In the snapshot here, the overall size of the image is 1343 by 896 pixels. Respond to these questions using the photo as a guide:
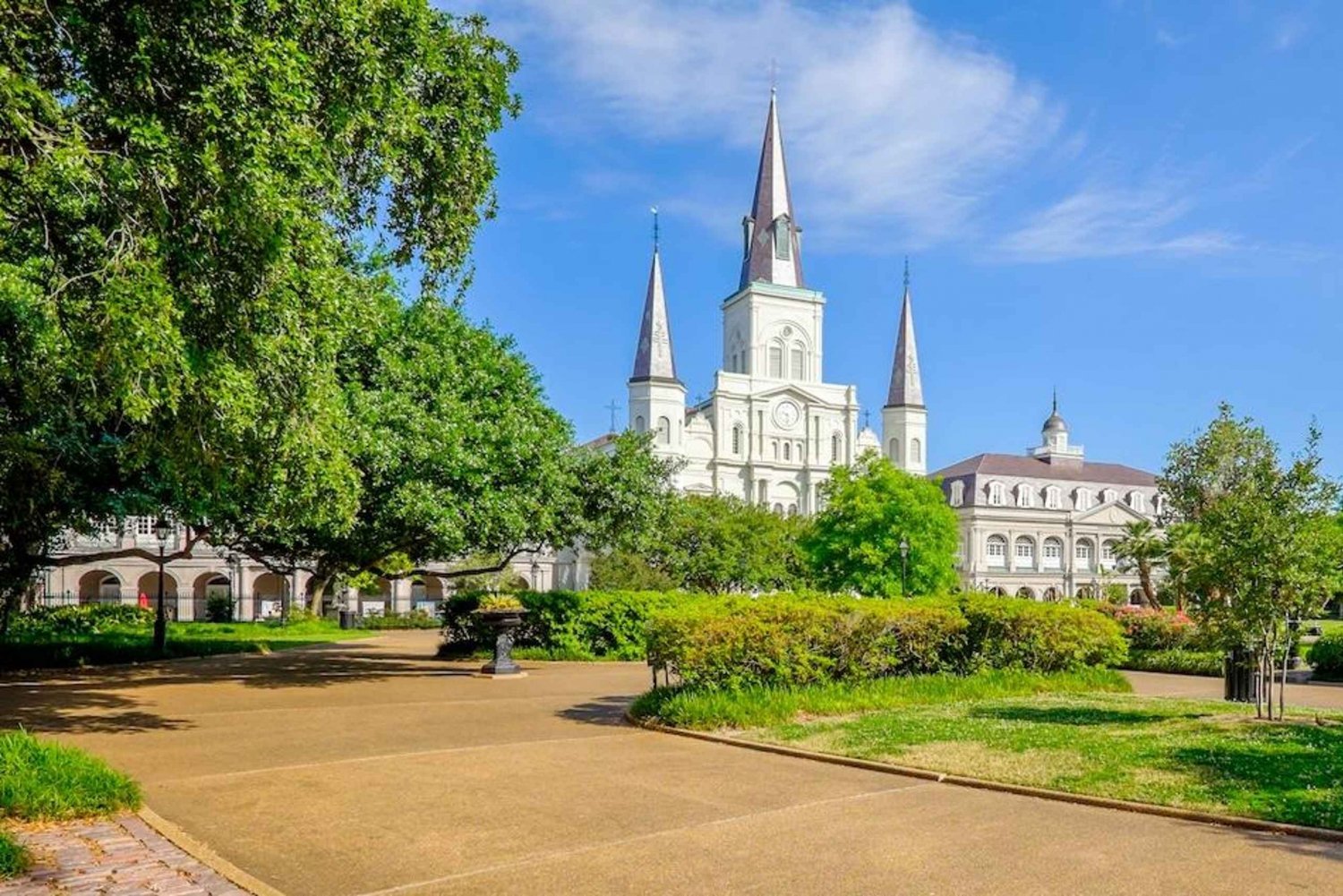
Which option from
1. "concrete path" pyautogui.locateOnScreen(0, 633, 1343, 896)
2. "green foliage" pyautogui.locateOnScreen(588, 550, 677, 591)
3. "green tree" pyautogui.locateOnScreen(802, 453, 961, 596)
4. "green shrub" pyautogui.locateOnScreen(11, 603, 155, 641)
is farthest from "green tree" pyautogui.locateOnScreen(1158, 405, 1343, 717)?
"green tree" pyautogui.locateOnScreen(802, 453, 961, 596)

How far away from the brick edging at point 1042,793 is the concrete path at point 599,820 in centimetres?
14

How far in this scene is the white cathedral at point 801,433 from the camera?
261 feet

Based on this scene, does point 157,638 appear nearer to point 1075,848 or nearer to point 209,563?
point 1075,848

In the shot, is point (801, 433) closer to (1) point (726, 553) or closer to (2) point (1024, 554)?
(2) point (1024, 554)

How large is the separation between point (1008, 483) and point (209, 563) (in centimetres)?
6328

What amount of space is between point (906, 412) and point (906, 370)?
3866mm

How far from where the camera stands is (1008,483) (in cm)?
8606

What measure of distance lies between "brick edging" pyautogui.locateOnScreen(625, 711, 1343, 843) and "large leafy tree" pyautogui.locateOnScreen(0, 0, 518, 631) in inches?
206

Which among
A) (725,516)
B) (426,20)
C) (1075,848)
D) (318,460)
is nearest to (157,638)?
(318,460)

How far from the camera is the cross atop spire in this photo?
85500 mm

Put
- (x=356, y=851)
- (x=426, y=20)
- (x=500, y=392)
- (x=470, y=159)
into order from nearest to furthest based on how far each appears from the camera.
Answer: (x=356, y=851) → (x=426, y=20) → (x=470, y=159) → (x=500, y=392)

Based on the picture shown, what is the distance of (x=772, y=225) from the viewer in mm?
85875

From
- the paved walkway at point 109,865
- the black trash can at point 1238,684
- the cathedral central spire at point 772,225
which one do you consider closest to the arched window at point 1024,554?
the cathedral central spire at point 772,225

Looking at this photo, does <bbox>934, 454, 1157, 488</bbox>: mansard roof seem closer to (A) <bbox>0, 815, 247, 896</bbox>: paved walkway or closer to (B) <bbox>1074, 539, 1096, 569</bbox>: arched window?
(B) <bbox>1074, 539, 1096, 569</bbox>: arched window
